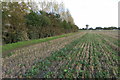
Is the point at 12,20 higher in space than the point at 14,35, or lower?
higher

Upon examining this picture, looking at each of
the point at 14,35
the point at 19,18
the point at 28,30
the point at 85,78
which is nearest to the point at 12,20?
the point at 19,18

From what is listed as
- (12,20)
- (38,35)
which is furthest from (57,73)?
(38,35)

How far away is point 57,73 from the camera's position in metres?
3.46

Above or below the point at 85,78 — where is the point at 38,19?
above

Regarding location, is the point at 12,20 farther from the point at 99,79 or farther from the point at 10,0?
the point at 99,79

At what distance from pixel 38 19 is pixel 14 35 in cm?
539

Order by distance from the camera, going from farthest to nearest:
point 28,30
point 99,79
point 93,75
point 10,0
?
point 28,30, point 10,0, point 93,75, point 99,79

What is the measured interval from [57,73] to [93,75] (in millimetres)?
1207

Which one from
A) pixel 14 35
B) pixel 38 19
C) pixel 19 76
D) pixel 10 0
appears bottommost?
pixel 19 76

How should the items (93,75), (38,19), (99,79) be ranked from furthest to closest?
1. (38,19)
2. (93,75)
3. (99,79)

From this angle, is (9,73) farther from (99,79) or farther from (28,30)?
(28,30)

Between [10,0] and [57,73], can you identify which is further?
[10,0]

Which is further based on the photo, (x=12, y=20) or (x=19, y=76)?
(x=12, y=20)

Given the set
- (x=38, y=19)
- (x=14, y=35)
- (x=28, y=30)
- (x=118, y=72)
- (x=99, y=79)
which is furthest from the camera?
(x=38, y=19)
